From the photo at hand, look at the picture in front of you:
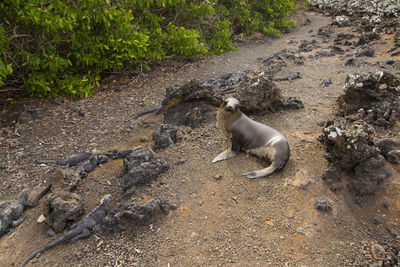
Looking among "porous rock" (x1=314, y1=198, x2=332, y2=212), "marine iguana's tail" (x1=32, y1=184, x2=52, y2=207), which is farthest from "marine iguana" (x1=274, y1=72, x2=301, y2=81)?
"marine iguana's tail" (x1=32, y1=184, x2=52, y2=207)

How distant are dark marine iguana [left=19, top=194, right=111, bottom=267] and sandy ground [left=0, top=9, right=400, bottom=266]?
0.21 ft

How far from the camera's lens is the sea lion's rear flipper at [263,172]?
349 cm

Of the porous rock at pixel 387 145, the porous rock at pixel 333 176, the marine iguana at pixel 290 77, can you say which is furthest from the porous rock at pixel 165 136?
the marine iguana at pixel 290 77

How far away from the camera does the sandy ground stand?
2.76 meters

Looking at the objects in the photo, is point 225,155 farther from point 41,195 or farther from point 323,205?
point 41,195

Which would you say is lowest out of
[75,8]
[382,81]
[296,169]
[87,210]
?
[87,210]

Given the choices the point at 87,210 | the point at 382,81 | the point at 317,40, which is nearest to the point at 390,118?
the point at 382,81

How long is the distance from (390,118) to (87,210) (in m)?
4.05

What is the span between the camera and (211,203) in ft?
10.6

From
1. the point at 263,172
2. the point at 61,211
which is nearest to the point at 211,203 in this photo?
the point at 263,172

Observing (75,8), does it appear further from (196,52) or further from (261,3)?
(261,3)

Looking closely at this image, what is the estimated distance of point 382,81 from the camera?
4645 mm

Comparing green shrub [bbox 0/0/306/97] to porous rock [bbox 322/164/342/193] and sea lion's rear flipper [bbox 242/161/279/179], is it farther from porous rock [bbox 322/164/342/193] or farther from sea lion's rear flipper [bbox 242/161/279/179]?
porous rock [bbox 322/164/342/193]

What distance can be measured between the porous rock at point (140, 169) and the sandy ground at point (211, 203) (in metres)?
0.10
